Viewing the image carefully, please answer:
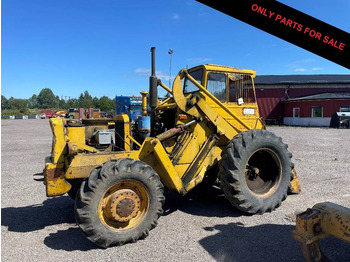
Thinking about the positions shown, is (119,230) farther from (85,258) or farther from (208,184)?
(208,184)

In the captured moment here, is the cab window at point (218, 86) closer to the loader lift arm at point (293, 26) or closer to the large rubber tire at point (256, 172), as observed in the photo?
the large rubber tire at point (256, 172)

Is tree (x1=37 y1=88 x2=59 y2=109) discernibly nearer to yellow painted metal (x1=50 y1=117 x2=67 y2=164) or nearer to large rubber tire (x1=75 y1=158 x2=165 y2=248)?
yellow painted metal (x1=50 y1=117 x2=67 y2=164)

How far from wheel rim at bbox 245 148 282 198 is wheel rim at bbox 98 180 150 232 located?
7.33ft

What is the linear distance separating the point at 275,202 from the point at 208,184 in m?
1.75

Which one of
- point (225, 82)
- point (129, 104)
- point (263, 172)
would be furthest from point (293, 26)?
point (129, 104)

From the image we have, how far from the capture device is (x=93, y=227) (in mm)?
3754

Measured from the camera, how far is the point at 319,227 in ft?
9.62

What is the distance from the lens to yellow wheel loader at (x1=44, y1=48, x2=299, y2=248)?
3957 millimetres

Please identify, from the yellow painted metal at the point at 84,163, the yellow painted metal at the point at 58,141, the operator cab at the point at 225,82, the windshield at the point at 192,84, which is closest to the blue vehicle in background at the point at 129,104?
the windshield at the point at 192,84

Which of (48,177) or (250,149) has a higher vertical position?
(250,149)

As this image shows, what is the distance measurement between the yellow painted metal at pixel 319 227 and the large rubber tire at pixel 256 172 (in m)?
1.90

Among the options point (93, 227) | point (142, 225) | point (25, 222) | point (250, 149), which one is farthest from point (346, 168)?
point (25, 222)

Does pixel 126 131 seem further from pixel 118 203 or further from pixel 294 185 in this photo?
pixel 294 185

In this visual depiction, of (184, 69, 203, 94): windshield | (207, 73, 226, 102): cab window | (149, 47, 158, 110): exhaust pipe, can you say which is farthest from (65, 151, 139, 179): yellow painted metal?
(207, 73, 226, 102): cab window
